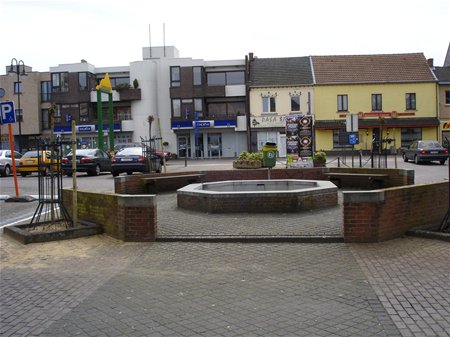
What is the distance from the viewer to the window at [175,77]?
170ft

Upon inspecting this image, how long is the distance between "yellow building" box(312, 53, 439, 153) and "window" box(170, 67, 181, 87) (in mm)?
14252

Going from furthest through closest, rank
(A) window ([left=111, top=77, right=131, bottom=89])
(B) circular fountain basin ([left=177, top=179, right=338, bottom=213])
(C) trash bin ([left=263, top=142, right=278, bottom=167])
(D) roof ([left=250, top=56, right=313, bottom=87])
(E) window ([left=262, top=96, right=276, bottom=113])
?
(A) window ([left=111, top=77, right=131, bottom=89]), (E) window ([left=262, top=96, right=276, bottom=113]), (D) roof ([left=250, top=56, right=313, bottom=87]), (C) trash bin ([left=263, top=142, right=278, bottom=167]), (B) circular fountain basin ([left=177, top=179, right=338, bottom=213])

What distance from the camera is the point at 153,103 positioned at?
173ft

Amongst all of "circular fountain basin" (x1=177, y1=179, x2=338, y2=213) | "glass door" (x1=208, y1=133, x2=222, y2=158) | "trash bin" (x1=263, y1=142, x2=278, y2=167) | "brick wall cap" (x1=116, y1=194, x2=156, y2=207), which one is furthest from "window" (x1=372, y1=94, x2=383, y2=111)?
"brick wall cap" (x1=116, y1=194, x2=156, y2=207)

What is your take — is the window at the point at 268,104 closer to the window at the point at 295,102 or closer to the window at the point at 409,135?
the window at the point at 295,102

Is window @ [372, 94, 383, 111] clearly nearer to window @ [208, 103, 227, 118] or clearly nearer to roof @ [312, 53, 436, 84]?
roof @ [312, 53, 436, 84]

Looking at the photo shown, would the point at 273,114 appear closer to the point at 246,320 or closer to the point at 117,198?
the point at 117,198

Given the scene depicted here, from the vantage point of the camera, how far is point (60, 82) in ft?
178

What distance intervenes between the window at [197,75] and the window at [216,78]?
1.44 metres

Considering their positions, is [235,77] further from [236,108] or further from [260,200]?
[260,200]

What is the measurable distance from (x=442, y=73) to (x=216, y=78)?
22823 millimetres

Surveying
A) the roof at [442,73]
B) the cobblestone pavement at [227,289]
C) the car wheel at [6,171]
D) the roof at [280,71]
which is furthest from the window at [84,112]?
the cobblestone pavement at [227,289]

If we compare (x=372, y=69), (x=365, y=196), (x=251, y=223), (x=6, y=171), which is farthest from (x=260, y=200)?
(x=372, y=69)

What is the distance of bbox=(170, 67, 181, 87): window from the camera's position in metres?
51.8
